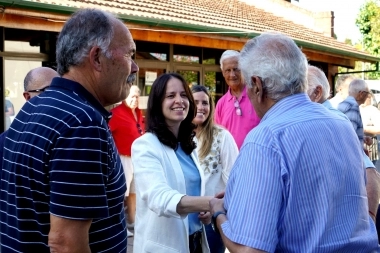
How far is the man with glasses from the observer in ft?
19.4

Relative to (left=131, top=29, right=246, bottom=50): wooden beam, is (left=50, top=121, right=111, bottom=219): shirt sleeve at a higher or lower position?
lower

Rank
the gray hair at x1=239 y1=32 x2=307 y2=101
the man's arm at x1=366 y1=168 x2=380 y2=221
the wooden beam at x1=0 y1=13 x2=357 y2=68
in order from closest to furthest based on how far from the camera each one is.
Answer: the gray hair at x1=239 y1=32 x2=307 y2=101
the man's arm at x1=366 y1=168 x2=380 y2=221
the wooden beam at x1=0 y1=13 x2=357 y2=68

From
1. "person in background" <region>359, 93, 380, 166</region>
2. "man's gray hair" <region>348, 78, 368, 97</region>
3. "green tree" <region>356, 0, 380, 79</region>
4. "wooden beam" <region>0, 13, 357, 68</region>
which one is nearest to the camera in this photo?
"man's gray hair" <region>348, 78, 368, 97</region>

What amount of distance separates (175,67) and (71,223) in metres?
10.3

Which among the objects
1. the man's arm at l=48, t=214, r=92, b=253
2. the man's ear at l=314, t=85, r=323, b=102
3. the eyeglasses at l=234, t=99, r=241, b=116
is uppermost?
the man's ear at l=314, t=85, r=323, b=102

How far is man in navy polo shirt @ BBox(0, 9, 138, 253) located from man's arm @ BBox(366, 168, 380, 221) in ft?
6.98

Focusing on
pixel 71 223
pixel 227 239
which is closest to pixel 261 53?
pixel 227 239

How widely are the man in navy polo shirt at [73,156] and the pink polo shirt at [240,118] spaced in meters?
3.21

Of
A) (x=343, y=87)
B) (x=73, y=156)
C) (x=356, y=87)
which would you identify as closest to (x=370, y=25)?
(x=343, y=87)

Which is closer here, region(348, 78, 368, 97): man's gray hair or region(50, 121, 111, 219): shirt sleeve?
region(50, 121, 111, 219): shirt sleeve

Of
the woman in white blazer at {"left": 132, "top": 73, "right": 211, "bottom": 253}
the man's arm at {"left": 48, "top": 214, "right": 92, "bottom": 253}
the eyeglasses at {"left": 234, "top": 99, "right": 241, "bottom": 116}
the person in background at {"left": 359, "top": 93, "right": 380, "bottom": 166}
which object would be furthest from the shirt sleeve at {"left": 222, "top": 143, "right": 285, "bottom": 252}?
the person in background at {"left": 359, "top": 93, "right": 380, "bottom": 166}

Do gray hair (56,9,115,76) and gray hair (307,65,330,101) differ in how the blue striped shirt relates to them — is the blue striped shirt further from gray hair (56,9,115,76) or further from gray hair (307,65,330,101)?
gray hair (307,65,330,101)

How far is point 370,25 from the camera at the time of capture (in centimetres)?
3055

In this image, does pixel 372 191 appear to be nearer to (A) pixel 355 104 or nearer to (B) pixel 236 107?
(B) pixel 236 107
